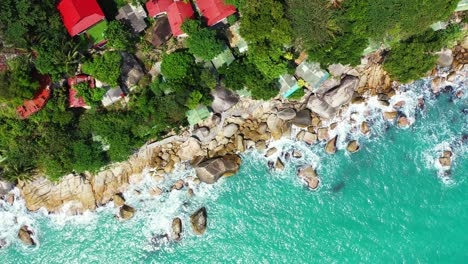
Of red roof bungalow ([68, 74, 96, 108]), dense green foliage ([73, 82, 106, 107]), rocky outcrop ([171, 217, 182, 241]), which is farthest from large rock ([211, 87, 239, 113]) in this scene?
rocky outcrop ([171, 217, 182, 241])

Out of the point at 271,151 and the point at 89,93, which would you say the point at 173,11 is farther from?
the point at 271,151

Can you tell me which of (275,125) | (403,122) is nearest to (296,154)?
(275,125)

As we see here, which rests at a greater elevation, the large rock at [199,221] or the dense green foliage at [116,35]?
the dense green foliage at [116,35]

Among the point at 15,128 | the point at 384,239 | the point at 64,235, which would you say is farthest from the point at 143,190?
the point at 384,239

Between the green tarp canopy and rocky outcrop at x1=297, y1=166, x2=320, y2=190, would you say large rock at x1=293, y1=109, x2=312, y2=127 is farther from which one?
the green tarp canopy

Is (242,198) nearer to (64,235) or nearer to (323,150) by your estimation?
(323,150)

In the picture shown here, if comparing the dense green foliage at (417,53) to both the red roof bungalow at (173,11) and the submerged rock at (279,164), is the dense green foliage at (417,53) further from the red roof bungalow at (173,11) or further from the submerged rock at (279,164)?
the red roof bungalow at (173,11)

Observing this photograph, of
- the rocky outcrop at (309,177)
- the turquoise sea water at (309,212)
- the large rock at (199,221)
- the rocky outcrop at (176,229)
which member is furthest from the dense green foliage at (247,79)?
the rocky outcrop at (176,229)
